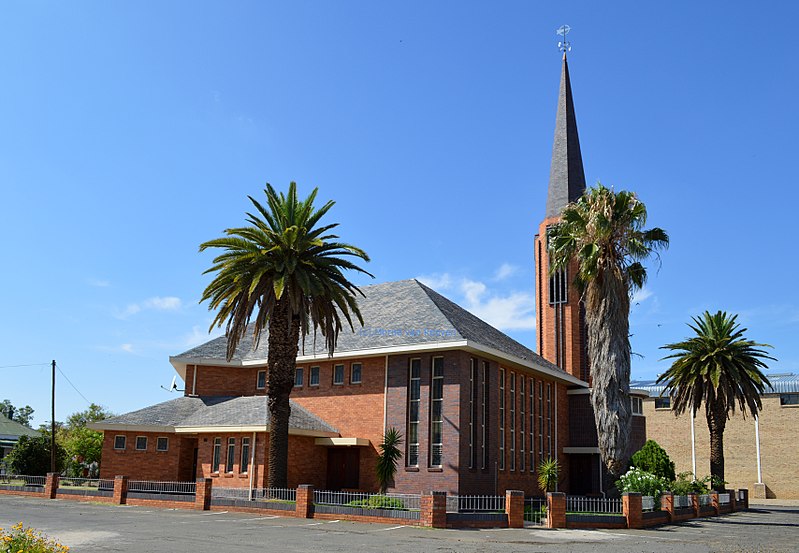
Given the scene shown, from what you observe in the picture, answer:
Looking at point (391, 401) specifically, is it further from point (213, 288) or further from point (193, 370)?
point (193, 370)

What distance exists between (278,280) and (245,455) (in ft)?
31.0

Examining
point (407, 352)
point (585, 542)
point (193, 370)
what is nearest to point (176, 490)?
point (193, 370)

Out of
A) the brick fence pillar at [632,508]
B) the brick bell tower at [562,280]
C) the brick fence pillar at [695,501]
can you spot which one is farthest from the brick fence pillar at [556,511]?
the brick bell tower at [562,280]

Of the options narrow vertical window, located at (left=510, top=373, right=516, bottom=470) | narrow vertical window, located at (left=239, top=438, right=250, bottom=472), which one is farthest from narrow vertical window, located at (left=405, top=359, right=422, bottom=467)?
narrow vertical window, located at (left=239, top=438, right=250, bottom=472)

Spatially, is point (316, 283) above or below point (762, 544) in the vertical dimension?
above

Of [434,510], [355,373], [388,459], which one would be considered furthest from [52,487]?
[434,510]

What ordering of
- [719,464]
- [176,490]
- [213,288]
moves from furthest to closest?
[719,464], [176,490], [213,288]

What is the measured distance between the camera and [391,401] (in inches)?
1337

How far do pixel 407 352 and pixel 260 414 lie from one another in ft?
23.6

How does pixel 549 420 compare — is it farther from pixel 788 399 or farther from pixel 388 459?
pixel 788 399

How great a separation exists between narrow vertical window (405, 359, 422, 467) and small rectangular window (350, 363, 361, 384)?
123 inches

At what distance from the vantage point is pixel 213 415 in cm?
3588

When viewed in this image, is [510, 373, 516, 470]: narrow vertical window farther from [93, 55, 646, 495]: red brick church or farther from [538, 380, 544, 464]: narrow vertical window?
[538, 380, 544, 464]: narrow vertical window

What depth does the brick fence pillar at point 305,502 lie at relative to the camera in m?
26.2
